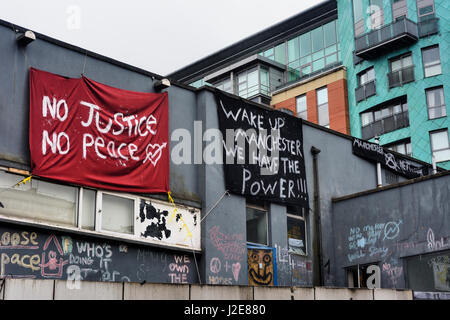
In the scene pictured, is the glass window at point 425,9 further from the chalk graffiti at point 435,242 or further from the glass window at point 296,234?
the chalk graffiti at point 435,242

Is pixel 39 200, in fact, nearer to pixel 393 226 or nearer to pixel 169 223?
pixel 169 223

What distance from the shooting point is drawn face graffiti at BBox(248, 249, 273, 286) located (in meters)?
18.3

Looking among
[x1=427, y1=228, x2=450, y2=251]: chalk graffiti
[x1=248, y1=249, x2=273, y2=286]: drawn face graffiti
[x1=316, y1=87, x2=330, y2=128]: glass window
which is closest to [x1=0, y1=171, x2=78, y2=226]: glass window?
[x1=248, y1=249, x2=273, y2=286]: drawn face graffiti

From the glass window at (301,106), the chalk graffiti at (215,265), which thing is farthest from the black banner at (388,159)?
the glass window at (301,106)

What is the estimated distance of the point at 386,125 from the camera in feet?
139

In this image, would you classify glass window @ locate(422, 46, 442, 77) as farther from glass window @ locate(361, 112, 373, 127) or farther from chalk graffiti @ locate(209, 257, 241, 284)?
chalk graffiti @ locate(209, 257, 241, 284)

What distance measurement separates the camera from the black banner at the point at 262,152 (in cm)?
1869

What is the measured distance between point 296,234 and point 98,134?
7.46 meters


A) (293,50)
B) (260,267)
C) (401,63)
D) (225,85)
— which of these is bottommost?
(260,267)

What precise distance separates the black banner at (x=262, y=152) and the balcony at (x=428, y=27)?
23.3m

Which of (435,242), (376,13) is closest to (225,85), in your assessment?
(376,13)

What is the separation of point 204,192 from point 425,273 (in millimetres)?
6835

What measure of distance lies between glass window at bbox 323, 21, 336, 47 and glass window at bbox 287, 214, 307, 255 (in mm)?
30393

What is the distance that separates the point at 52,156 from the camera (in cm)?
1479
